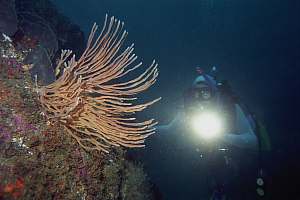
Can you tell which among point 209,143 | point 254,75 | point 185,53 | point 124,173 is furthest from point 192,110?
point 185,53

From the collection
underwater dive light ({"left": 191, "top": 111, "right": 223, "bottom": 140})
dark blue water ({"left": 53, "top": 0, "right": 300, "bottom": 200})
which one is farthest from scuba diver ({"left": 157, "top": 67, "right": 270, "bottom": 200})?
dark blue water ({"left": 53, "top": 0, "right": 300, "bottom": 200})

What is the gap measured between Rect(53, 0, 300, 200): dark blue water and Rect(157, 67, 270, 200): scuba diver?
1539 mm

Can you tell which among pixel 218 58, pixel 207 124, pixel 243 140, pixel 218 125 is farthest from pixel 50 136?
pixel 218 58

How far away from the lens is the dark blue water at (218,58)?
39.3ft

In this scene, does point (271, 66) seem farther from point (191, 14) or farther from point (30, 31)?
point (30, 31)

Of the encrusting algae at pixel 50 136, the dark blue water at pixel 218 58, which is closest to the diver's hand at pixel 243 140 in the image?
the dark blue water at pixel 218 58

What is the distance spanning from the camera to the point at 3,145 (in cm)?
232

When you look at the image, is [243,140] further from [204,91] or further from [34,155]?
[34,155]

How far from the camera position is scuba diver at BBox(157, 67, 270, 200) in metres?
7.52

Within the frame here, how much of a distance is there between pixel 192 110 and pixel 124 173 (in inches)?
170

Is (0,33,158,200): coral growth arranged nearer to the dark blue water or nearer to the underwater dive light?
the underwater dive light

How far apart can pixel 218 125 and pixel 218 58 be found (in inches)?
1845

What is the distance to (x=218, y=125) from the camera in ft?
24.8

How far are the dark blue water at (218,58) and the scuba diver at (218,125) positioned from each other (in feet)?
5.05
